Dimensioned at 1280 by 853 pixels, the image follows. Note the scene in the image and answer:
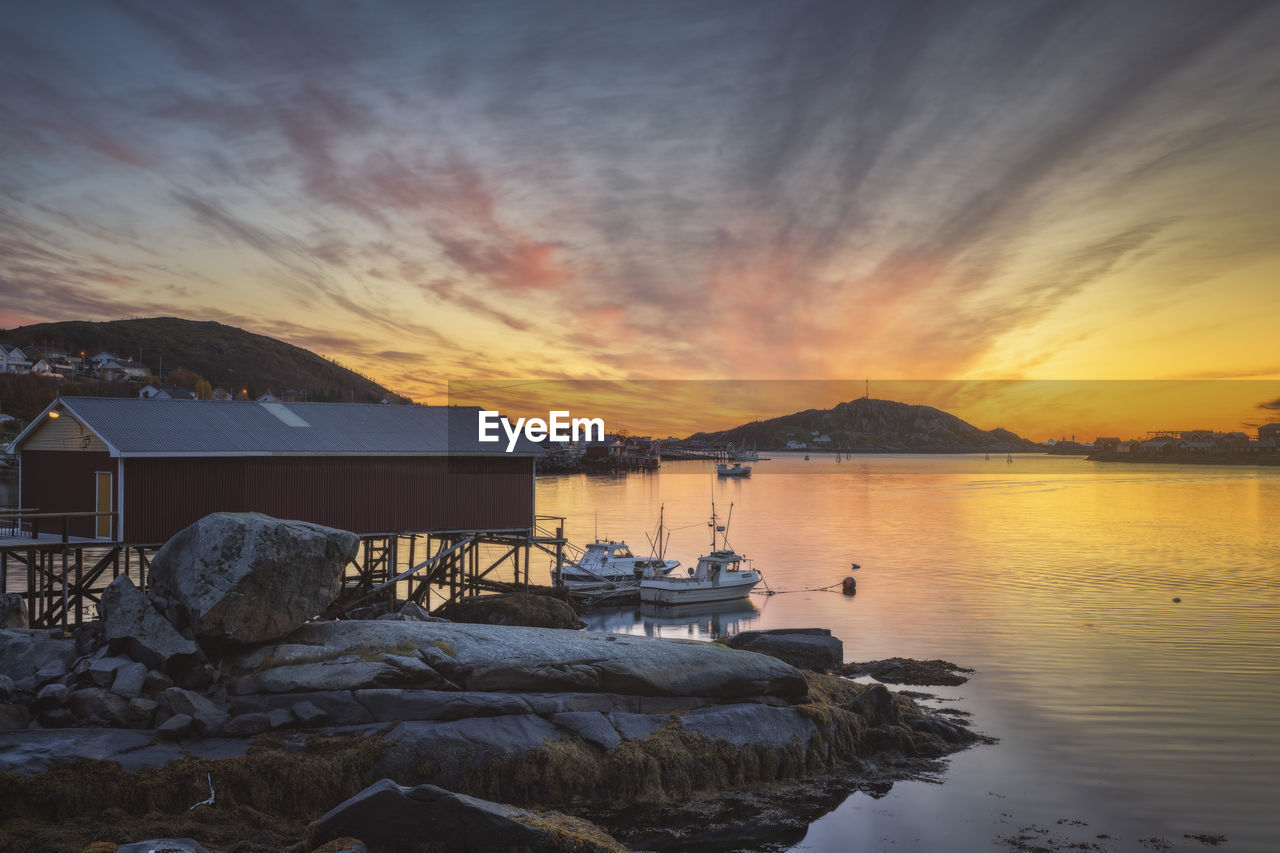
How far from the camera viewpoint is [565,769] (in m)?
17.2

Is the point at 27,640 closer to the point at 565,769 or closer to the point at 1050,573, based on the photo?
the point at 565,769

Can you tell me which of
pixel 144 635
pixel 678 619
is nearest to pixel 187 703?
pixel 144 635

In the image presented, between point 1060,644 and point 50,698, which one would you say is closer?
point 50,698

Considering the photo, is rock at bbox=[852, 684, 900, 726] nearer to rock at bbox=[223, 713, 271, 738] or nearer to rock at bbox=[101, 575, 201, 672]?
rock at bbox=[223, 713, 271, 738]

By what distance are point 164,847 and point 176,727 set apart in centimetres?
447

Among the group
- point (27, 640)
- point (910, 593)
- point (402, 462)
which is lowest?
point (910, 593)

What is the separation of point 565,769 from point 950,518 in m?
86.6

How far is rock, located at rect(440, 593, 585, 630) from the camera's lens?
3053 centimetres

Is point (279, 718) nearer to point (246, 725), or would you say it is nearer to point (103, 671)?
point (246, 725)

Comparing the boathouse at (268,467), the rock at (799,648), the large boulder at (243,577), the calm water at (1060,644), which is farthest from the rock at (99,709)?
the rock at (799,648)

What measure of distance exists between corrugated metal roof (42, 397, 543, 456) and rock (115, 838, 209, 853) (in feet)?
52.2

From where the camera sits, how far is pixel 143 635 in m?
17.3

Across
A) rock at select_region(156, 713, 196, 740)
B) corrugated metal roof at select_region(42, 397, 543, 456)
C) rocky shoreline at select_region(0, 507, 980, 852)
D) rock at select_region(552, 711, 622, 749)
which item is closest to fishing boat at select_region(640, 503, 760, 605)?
corrugated metal roof at select_region(42, 397, 543, 456)

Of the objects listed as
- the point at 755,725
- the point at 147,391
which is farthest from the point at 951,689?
the point at 147,391
